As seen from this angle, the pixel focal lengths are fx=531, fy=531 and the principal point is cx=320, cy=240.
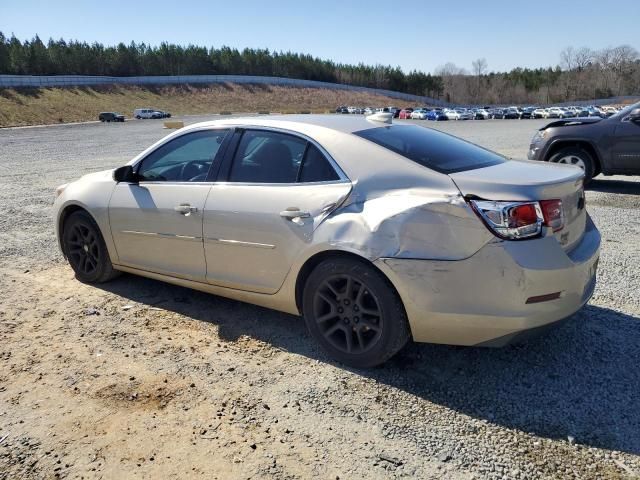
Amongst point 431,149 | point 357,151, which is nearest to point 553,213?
point 431,149

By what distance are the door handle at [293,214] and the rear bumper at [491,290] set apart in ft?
2.09

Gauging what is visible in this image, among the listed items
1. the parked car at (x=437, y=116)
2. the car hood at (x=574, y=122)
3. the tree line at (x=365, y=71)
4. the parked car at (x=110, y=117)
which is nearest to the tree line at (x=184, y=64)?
the tree line at (x=365, y=71)

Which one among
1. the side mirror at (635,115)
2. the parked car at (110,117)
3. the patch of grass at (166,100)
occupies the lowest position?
the side mirror at (635,115)

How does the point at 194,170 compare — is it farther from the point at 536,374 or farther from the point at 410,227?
the point at 536,374

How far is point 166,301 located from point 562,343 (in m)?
3.21

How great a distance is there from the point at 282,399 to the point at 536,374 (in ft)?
5.22

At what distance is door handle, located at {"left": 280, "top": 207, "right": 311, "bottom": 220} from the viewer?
3451mm

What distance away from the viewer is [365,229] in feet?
10.4

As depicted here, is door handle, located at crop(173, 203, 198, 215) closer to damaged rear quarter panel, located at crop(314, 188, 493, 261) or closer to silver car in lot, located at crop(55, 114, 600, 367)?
silver car in lot, located at crop(55, 114, 600, 367)

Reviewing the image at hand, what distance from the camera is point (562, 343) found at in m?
3.70

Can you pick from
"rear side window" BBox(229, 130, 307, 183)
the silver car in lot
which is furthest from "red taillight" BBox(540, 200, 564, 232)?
"rear side window" BBox(229, 130, 307, 183)

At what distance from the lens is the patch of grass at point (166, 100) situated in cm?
6284

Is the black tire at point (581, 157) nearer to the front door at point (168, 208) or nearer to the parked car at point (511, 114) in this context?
the front door at point (168, 208)

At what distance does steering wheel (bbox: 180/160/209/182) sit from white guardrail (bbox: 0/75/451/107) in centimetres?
7618
